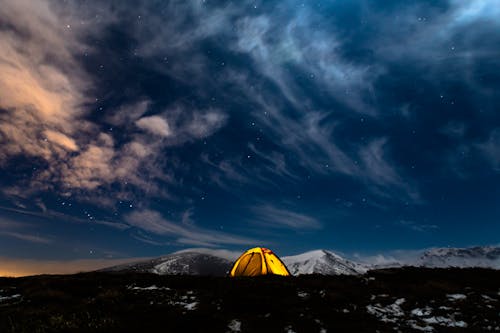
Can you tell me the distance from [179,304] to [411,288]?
10.9 meters

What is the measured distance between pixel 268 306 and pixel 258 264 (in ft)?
41.3

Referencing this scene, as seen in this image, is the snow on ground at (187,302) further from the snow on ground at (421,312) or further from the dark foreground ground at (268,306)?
the snow on ground at (421,312)

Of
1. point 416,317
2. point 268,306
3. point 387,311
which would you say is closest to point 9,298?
point 268,306

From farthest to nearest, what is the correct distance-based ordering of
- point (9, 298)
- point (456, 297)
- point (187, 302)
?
point (9, 298)
point (187, 302)
point (456, 297)

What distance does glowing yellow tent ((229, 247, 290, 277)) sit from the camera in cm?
2495

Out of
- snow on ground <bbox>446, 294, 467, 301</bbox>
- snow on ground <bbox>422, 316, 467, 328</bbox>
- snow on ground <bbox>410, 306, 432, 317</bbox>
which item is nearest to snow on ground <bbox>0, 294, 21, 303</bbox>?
snow on ground <bbox>410, 306, 432, 317</bbox>

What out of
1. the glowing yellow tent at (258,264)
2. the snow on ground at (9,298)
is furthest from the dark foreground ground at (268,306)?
the glowing yellow tent at (258,264)

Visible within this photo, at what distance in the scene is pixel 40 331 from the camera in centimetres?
1065

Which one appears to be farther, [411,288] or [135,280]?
[135,280]

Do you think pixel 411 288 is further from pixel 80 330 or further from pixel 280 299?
pixel 80 330

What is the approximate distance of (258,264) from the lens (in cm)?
2531

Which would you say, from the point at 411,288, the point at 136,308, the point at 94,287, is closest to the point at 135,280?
the point at 94,287

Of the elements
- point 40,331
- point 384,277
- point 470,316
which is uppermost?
point 384,277

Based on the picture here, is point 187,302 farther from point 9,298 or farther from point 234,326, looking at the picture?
point 9,298
